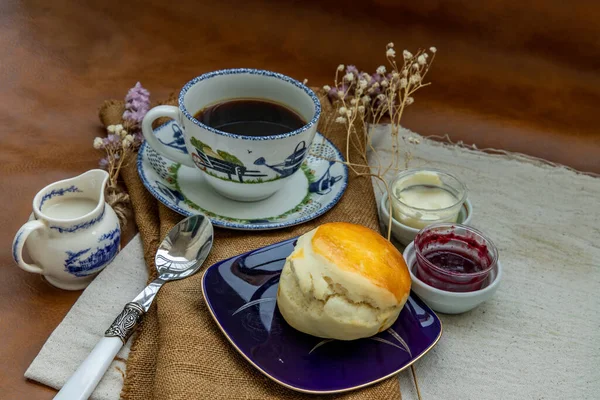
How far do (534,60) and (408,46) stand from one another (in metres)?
0.36

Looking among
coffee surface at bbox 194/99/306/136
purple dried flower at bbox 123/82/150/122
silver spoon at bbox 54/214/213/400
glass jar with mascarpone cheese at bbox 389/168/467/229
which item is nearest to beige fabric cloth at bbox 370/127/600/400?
glass jar with mascarpone cheese at bbox 389/168/467/229

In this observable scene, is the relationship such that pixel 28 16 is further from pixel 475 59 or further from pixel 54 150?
pixel 475 59

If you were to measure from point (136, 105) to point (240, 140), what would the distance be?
462mm

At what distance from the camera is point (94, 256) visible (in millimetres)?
1176

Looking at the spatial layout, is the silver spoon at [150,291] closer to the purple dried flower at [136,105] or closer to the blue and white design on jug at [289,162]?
the blue and white design on jug at [289,162]

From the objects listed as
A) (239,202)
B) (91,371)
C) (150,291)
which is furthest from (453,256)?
(91,371)

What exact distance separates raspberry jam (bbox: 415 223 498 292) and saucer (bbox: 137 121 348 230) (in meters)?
0.21

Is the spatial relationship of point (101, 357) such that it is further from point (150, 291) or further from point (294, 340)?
point (294, 340)

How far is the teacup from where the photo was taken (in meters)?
1.21

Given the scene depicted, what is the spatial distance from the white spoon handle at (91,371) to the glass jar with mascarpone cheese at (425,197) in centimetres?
58

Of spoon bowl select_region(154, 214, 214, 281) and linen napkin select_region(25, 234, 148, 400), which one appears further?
spoon bowl select_region(154, 214, 214, 281)

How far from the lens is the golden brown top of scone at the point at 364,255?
1.04 meters

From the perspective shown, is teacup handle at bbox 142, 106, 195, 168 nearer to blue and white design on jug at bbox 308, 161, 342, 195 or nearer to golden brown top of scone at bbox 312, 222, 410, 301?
blue and white design on jug at bbox 308, 161, 342, 195

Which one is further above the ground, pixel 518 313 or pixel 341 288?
pixel 341 288
